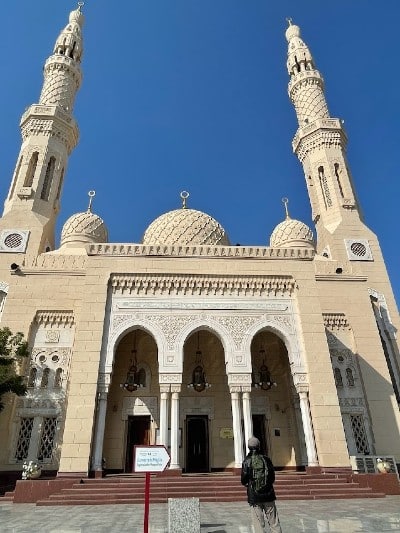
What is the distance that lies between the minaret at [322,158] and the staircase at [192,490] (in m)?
10.2

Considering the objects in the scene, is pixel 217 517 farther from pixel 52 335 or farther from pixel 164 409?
pixel 52 335

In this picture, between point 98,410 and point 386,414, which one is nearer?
point 98,410

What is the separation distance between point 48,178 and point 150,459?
16124mm

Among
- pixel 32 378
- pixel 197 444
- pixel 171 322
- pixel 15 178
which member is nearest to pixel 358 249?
pixel 171 322

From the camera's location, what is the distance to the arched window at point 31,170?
17.5 metres

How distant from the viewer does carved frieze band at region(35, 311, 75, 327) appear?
13406 mm

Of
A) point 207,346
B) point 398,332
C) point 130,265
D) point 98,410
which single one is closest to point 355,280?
point 398,332

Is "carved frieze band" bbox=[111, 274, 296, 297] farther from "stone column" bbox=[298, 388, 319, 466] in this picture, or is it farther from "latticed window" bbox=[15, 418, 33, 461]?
"latticed window" bbox=[15, 418, 33, 461]

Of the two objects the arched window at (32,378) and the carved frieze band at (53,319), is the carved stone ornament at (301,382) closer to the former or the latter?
the carved frieze band at (53,319)

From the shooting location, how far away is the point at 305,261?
12898 millimetres

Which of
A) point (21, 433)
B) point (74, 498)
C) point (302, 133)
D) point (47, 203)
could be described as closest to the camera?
point (74, 498)

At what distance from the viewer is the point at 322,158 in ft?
65.6

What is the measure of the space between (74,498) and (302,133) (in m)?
19.2

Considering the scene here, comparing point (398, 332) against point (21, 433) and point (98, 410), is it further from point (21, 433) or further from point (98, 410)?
point (21, 433)
